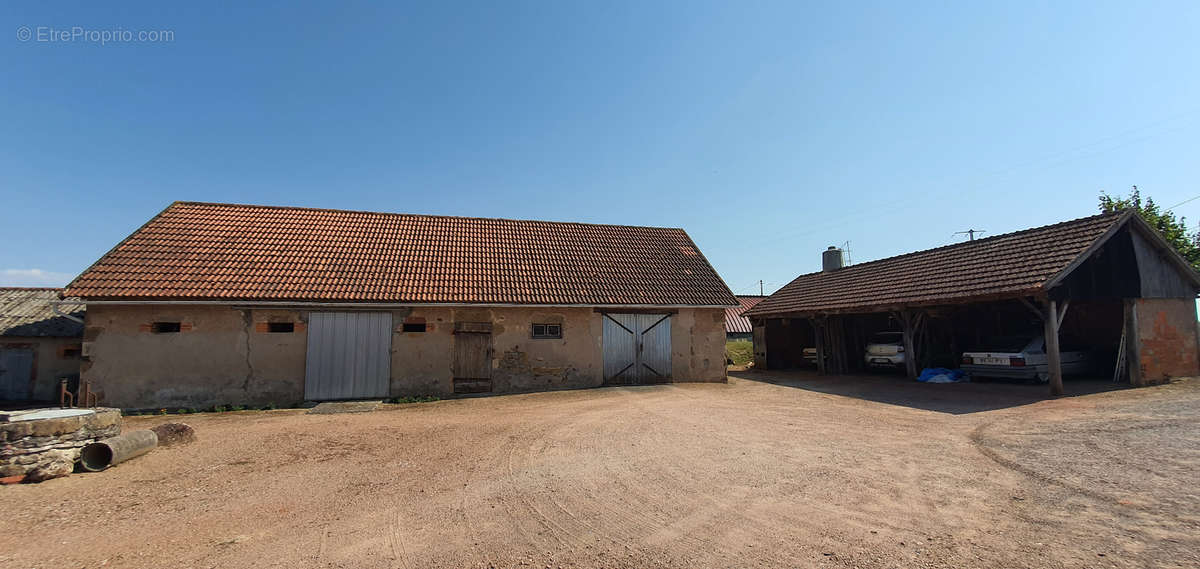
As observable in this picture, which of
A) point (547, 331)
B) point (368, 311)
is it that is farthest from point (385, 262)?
point (547, 331)

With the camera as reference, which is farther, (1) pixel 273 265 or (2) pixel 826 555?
(1) pixel 273 265

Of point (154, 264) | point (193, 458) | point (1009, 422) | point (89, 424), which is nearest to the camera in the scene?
point (89, 424)

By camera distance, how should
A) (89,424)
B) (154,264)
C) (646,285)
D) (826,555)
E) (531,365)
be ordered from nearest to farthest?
(826,555), (89,424), (154,264), (531,365), (646,285)

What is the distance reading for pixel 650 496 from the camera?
548 cm

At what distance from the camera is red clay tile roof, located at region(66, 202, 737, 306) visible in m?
12.9

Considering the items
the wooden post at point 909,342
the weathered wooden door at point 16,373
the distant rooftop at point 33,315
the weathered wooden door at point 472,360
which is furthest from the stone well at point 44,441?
the wooden post at point 909,342

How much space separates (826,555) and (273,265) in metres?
14.7

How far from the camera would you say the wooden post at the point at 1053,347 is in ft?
38.2

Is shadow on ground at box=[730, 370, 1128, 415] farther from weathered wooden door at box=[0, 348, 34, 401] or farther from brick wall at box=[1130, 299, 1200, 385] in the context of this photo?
weathered wooden door at box=[0, 348, 34, 401]

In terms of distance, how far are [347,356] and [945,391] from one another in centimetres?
1514

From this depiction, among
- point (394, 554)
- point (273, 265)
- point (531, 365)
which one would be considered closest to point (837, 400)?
point (531, 365)

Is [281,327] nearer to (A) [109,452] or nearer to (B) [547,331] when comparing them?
(A) [109,452]

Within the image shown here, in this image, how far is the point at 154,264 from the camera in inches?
520

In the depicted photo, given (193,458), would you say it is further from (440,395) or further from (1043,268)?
(1043,268)
